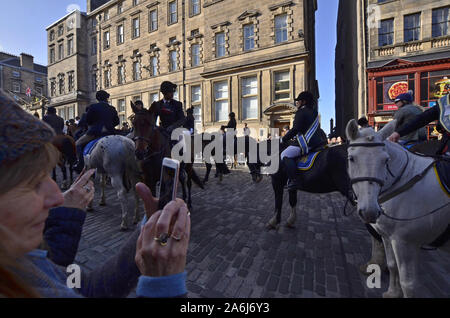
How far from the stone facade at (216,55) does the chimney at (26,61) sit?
88.6 feet

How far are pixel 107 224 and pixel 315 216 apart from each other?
192 inches

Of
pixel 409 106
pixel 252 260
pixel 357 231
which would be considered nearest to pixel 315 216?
pixel 357 231

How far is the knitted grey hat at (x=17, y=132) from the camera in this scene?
59 centimetres

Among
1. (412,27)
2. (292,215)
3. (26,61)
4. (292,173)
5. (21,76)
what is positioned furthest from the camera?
(26,61)

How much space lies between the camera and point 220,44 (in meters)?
19.9

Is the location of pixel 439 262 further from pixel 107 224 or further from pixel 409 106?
pixel 107 224

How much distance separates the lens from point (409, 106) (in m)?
4.32

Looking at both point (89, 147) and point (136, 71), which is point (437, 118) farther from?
point (136, 71)

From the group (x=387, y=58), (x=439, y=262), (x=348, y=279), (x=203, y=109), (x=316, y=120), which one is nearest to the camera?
(x=348, y=279)

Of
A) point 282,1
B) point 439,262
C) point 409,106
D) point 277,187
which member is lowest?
point 439,262

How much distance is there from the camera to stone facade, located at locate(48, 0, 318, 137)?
16.7m

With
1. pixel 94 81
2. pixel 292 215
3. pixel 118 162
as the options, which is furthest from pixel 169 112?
pixel 94 81

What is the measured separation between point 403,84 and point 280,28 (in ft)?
35.7

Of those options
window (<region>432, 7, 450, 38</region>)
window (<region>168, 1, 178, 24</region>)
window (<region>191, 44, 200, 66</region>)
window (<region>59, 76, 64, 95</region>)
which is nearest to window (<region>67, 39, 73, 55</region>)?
window (<region>59, 76, 64, 95</region>)
